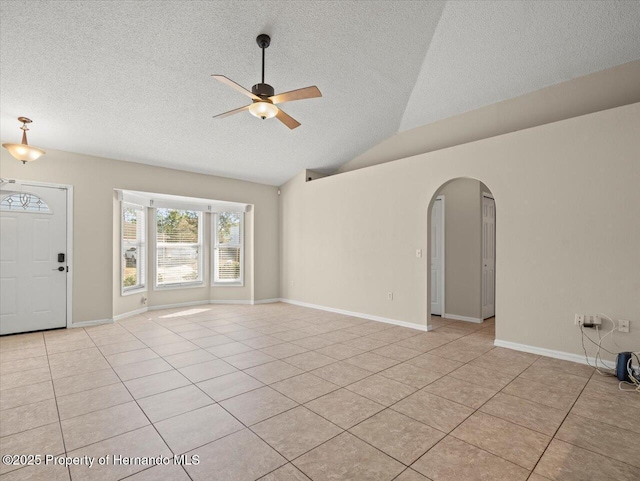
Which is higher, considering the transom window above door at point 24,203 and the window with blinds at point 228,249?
the transom window above door at point 24,203

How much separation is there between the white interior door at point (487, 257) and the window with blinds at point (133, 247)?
6336mm

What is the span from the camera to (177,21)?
302 centimetres

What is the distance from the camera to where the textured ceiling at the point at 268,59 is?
3.03 meters

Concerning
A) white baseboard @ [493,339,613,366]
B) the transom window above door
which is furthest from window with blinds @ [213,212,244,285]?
white baseboard @ [493,339,613,366]

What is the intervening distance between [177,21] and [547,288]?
4.84 m

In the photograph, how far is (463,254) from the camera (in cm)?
563

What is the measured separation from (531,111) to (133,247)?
22.8 feet

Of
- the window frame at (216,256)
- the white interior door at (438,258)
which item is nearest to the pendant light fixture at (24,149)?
the window frame at (216,256)

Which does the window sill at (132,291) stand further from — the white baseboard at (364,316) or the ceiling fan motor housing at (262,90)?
the ceiling fan motor housing at (262,90)

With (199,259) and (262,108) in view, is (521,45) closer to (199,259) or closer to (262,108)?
(262,108)

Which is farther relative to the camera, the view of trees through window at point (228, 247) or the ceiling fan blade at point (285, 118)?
the view of trees through window at point (228, 247)

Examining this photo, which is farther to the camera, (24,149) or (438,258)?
(438,258)

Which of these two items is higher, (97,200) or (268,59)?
(268,59)

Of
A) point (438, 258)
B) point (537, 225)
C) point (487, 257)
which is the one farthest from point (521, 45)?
point (438, 258)
